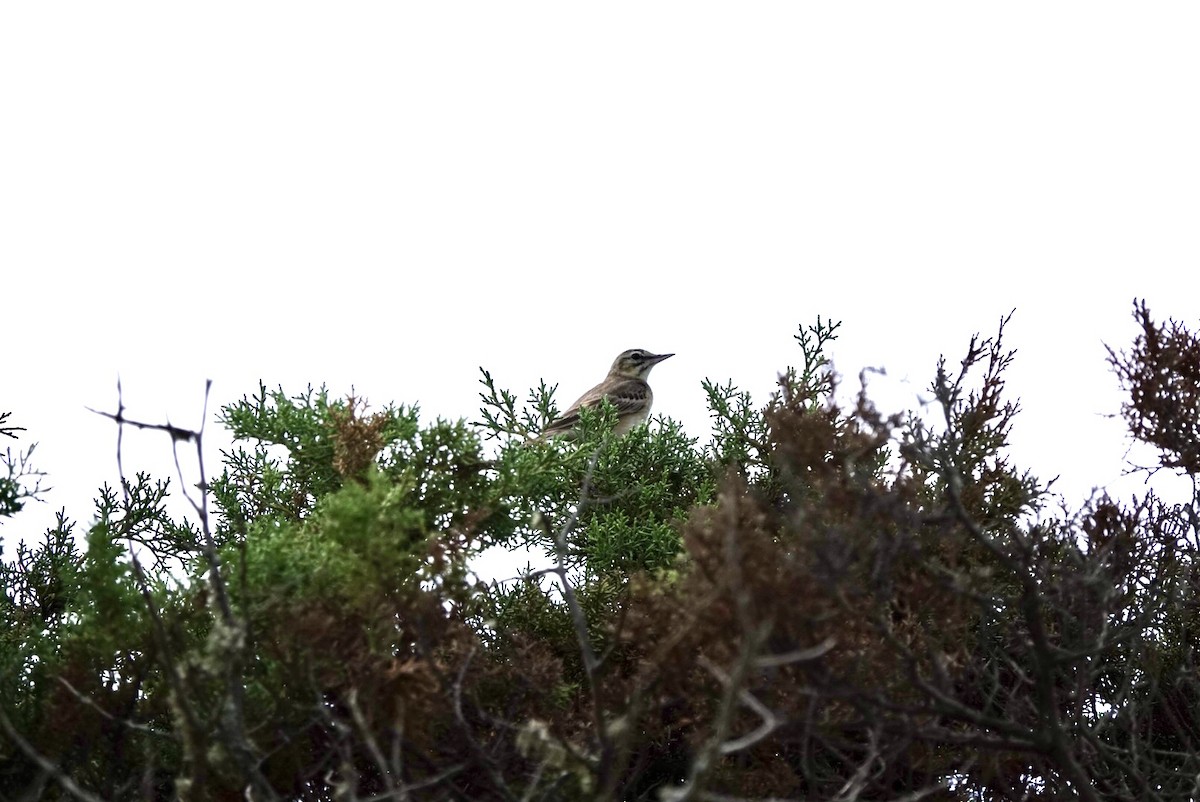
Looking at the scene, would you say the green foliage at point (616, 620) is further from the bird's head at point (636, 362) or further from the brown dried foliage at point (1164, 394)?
the bird's head at point (636, 362)

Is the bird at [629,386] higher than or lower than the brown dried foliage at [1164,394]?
higher

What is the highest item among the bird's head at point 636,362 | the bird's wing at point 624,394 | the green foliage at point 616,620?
the bird's head at point 636,362

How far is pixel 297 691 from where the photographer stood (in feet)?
15.7

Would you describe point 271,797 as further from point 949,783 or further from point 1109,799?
point 1109,799

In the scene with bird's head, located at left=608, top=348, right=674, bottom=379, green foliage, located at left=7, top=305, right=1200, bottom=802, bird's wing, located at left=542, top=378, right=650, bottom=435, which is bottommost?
green foliage, located at left=7, top=305, right=1200, bottom=802

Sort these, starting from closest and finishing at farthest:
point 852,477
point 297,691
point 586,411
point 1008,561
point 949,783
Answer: point 1008,561, point 852,477, point 297,691, point 949,783, point 586,411

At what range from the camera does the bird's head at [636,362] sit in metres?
14.7

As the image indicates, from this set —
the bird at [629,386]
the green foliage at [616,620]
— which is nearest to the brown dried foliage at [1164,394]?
the green foliage at [616,620]

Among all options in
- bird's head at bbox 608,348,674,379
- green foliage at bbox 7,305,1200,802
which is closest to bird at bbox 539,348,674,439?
bird's head at bbox 608,348,674,379

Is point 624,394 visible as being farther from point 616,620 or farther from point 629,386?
point 616,620

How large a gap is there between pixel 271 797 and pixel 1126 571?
12.8 feet

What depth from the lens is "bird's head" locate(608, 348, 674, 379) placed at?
48.2ft

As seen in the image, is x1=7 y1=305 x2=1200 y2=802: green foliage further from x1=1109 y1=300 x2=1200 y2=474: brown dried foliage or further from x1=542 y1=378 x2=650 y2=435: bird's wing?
x1=542 y1=378 x2=650 y2=435: bird's wing

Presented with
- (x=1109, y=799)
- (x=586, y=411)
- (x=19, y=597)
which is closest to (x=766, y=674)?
(x=1109, y=799)
